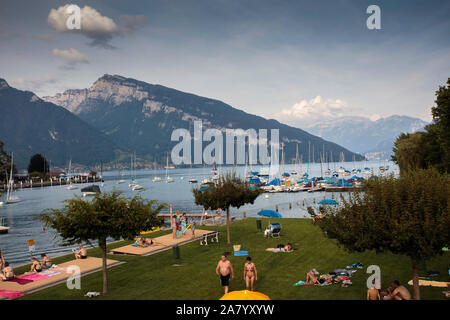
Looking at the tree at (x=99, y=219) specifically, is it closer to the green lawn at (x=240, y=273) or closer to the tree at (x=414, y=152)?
the green lawn at (x=240, y=273)

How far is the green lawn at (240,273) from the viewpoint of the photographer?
14.4 m

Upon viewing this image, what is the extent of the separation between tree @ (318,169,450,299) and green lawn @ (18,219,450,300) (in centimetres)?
319

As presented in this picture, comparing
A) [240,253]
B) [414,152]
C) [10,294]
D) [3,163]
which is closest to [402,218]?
[240,253]

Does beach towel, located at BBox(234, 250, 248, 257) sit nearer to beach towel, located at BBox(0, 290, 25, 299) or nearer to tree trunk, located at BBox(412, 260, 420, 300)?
tree trunk, located at BBox(412, 260, 420, 300)

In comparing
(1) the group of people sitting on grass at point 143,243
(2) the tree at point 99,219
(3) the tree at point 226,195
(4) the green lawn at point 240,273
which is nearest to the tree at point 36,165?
(1) the group of people sitting on grass at point 143,243

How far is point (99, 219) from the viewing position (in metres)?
14.7

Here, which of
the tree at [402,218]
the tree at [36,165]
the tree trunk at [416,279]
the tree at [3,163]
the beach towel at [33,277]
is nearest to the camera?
the tree at [402,218]

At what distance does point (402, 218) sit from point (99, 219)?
12129 millimetres

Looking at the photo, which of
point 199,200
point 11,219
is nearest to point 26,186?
point 11,219

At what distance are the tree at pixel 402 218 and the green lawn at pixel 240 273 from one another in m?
3.19

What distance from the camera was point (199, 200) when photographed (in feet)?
86.0

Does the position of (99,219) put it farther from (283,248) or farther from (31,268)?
(283,248)

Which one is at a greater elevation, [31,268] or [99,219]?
[99,219]
